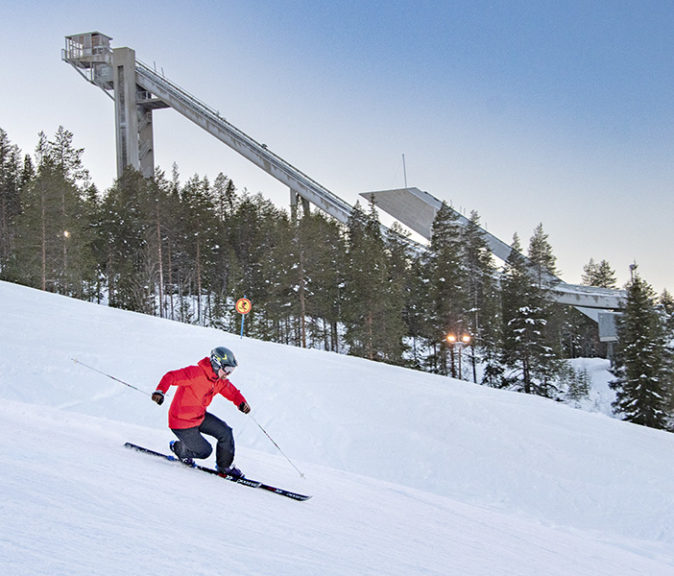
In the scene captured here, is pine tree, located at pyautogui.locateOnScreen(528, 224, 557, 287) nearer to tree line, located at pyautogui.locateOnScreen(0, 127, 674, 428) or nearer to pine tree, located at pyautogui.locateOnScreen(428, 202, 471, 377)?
tree line, located at pyautogui.locateOnScreen(0, 127, 674, 428)

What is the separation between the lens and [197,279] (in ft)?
170

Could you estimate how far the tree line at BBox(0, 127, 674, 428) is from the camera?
33312mm

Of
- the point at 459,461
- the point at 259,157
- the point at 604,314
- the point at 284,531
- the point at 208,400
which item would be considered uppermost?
the point at 259,157

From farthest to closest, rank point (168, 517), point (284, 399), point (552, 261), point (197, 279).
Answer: point (197, 279) → point (552, 261) → point (284, 399) → point (168, 517)

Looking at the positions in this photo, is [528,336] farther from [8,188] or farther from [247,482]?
[8,188]

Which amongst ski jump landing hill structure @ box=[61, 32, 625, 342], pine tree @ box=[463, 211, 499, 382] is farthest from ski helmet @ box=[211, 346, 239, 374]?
ski jump landing hill structure @ box=[61, 32, 625, 342]

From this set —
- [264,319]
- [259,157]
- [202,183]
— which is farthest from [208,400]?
[202,183]

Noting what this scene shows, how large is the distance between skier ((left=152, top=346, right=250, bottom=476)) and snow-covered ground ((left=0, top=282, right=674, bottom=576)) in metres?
0.33

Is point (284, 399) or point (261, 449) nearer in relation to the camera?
point (261, 449)

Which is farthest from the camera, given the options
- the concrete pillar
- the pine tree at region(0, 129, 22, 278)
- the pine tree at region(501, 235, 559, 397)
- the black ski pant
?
the concrete pillar

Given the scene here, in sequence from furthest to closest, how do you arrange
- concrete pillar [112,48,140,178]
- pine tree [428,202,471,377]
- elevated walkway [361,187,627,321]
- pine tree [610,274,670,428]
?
concrete pillar [112,48,140,178] → elevated walkway [361,187,627,321] → pine tree [428,202,471,377] → pine tree [610,274,670,428]

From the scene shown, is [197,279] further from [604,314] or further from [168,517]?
[168,517]

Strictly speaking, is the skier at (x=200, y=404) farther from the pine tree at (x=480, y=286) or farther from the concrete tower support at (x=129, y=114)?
the concrete tower support at (x=129, y=114)

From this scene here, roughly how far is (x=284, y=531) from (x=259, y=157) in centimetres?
5059
